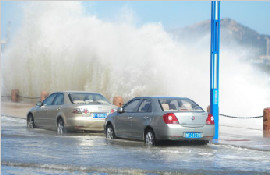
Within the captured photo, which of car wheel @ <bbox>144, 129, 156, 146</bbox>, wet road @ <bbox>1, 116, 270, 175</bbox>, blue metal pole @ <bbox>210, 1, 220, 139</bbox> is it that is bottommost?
wet road @ <bbox>1, 116, 270, 175</bbox>

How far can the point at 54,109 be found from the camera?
1978cm

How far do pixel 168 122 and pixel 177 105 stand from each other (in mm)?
1083

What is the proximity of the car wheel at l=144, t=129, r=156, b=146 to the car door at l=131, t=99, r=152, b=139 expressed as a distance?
0.19 m

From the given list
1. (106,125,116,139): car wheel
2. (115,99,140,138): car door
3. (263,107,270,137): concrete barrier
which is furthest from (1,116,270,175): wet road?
(263,107,270,137): concrete barrier

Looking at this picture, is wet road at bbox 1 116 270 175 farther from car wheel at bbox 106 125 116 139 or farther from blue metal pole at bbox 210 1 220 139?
blue metal pole at bbox 210 1 220 139

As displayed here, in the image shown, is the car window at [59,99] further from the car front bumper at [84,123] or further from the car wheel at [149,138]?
the car wheel at [149,138]

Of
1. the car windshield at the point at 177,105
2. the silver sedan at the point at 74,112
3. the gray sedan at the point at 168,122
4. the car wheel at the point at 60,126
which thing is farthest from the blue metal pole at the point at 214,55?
the car wheel at the point at 60,126

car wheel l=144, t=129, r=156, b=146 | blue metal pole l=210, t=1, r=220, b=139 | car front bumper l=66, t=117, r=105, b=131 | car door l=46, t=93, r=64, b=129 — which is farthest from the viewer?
car door l=46, t=93, r=64, b=129

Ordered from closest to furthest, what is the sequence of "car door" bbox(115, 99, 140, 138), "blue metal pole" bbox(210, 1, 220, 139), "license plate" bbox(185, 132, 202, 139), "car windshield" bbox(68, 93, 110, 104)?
"license plate" bbox(185, 132, 202, 139)
"car door" bbox(115, 99, 140, 138)
"blue metal pole" bbox(210, 1, 220, 139)
"car windshield" bbox(68, 93, 110, 104)

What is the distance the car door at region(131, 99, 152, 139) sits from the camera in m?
15.5

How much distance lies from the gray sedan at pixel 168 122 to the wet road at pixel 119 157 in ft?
0.94

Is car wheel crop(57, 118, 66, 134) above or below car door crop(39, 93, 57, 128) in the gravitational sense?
below

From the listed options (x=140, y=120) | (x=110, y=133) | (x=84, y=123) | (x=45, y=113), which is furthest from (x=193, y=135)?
(x=45, y=113)

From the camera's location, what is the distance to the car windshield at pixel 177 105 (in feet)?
50.5
